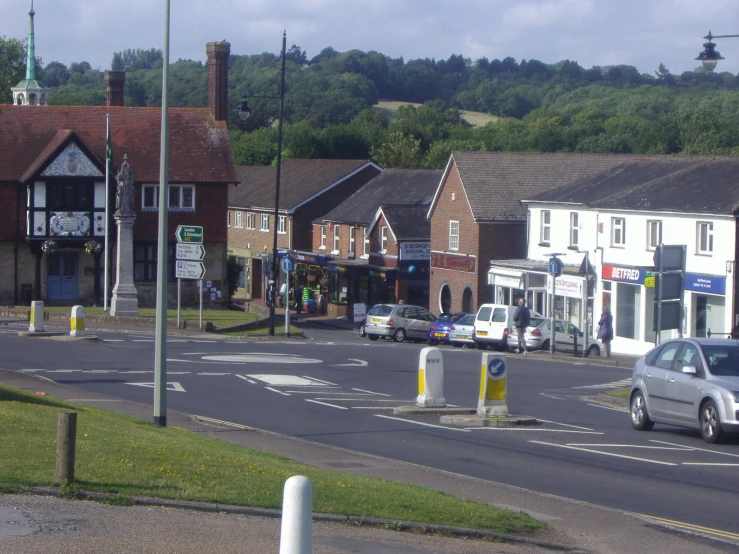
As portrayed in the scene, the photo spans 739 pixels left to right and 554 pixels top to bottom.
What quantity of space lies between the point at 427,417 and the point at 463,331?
22.6 metres

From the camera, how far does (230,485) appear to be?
9125 millimetres

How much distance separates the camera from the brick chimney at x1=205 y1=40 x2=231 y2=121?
53281 mm

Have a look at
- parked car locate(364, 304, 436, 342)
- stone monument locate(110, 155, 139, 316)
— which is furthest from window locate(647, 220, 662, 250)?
stone monument locate(110, 155, 139, 316)

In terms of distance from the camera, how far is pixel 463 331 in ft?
131

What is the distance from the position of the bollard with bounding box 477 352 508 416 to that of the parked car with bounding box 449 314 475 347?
22540 mm

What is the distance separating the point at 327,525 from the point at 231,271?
46343mm

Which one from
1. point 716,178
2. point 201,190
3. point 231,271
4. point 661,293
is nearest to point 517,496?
point 661,293

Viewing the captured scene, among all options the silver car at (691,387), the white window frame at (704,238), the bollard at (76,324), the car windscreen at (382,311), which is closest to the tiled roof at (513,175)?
the car windscreen at (382,311)

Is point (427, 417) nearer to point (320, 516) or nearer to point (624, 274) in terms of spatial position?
point (320, 516)

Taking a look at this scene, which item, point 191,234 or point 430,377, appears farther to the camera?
point 191,234

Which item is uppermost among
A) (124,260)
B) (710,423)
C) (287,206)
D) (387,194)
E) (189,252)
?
(387,194)

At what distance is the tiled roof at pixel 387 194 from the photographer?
61.5 meters

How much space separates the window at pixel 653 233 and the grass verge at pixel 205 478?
2922 cm

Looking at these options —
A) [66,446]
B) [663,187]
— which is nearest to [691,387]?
[66,446]
